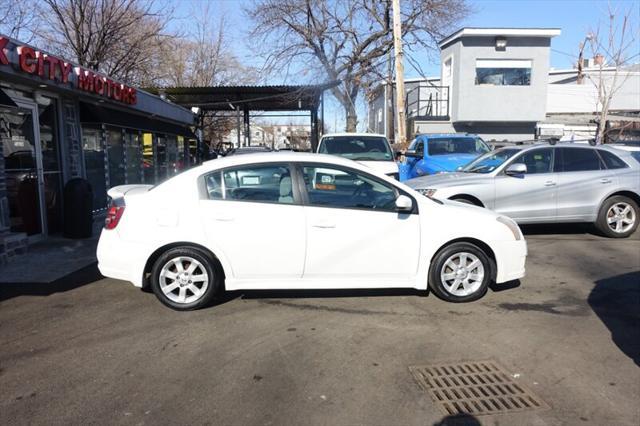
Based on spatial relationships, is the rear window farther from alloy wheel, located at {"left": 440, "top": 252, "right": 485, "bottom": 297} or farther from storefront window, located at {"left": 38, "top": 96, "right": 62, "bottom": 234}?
storefront window, located at {"left": 38, "top": 96, "right": 62, "bottom": 234}

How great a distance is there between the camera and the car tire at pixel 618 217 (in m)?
8.66

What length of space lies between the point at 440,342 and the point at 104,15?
59.0 ft

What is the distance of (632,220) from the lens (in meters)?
8.72

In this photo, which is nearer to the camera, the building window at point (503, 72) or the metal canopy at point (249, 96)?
the metal canopy at point (249, 96)

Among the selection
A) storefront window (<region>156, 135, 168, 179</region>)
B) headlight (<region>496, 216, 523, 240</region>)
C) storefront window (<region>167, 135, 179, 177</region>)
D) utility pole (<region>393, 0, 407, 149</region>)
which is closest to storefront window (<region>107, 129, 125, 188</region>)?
storefront window (<region>156, 135, 168, 179</region>)

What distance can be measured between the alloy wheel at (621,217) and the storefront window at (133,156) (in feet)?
36.1

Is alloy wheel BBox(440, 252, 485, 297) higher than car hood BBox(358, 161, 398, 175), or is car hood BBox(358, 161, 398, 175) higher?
car hood BBox(358, 161, 398, 175)

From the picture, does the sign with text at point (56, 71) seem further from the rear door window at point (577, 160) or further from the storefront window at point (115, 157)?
the rear door window at point (577, 160)

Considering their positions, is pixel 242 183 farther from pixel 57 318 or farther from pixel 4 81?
pixel 4 81

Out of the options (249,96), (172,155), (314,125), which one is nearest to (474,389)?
(172,155)

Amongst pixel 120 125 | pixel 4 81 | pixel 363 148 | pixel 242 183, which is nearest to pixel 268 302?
pixel 242 183

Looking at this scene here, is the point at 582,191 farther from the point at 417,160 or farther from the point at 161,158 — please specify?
the point at 161,158

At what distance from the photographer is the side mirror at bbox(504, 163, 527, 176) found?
8266mm

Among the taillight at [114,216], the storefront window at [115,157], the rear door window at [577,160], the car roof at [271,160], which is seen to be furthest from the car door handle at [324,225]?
the storefront window at [115,157]
